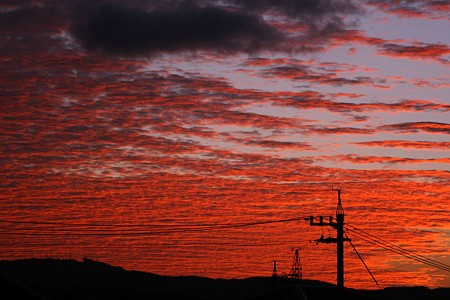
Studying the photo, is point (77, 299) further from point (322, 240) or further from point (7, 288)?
point (7, 288)

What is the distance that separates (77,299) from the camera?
93.2m

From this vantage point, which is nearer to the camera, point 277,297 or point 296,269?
point 277,297

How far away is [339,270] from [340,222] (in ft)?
14.5

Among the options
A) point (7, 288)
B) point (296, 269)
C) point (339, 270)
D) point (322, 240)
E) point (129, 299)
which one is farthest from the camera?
point (129, 299)

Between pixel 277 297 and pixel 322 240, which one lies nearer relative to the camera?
pixel 277 297

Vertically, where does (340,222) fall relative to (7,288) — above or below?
above

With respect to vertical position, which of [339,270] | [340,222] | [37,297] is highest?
[340,222]

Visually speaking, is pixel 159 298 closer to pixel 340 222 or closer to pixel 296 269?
pixel 296 269

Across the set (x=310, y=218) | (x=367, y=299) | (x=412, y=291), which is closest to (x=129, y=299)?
(x=412, y=291)

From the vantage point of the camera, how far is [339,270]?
5250cm

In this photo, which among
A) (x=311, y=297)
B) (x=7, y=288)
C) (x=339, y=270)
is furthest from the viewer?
(x=339, y=270)

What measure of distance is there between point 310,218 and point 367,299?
104ft

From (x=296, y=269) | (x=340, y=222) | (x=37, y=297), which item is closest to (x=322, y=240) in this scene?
(x=340, y=222)

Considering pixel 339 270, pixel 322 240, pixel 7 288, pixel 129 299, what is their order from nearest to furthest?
1. pixel 7 288
2. pixel 339 270
3. pixel 322 240
4. pixel 129 299
